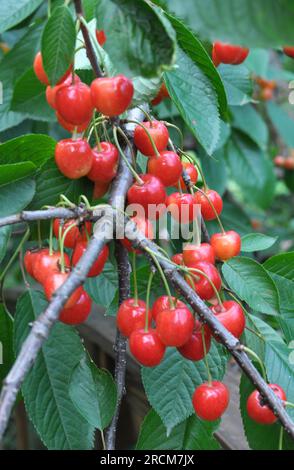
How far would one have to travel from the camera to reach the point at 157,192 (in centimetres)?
77

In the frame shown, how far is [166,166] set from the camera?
0.79m

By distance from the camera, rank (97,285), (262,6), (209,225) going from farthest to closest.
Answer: (209,225), (97,285), (262,6)

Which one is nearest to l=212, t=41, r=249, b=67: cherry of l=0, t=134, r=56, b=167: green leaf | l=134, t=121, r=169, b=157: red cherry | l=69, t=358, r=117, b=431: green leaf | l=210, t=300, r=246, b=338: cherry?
l=134, t=121, r=169, b=157: red cherry

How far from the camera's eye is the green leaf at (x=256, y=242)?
96 centimetres

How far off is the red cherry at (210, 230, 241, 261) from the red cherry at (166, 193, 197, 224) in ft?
Answer: 0.22

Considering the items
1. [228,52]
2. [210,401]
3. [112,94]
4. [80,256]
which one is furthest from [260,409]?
[228,52]

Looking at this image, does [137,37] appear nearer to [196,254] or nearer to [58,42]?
[58,42]

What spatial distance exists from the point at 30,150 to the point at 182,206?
242mm

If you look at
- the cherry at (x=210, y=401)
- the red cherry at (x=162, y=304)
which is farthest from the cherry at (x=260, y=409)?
the red cherry at (x=162, y=304)

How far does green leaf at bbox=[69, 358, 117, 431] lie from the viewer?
801 millimetres

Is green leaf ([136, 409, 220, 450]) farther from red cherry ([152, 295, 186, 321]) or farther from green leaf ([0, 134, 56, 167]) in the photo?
green leaf ([0, 134, 56, 167])

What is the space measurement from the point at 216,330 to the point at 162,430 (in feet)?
1.14

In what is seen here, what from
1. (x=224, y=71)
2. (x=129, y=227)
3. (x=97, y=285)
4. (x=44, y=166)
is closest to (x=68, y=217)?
(x=129, y=227)

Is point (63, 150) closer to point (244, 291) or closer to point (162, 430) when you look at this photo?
point (244, 291)
